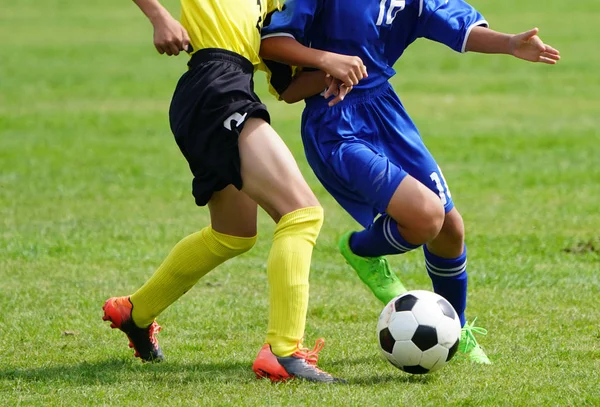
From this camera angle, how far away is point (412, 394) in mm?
4781

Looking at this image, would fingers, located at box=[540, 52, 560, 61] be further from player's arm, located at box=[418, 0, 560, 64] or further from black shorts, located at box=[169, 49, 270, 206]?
black shorts, located at box=[169, 49, 270, 206]

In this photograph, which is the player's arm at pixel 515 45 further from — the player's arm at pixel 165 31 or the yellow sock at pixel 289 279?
the player's arm at pixel 165 31

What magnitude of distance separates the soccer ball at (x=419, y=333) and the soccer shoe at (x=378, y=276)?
27.3 inches

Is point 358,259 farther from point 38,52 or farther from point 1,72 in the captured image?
point 38,52

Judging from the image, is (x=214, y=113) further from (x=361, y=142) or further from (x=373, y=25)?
(x=373, y=25)

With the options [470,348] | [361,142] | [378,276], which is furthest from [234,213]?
[470,348]

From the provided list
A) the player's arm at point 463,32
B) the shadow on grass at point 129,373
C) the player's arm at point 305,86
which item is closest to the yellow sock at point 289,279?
the shadow on grass at point 129,373

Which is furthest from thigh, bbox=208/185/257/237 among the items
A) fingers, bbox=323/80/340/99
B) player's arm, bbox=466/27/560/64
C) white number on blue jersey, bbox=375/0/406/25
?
player's arm, bbox=466/27/560/64

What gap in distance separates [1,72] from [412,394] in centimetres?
1777

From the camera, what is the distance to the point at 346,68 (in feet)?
16.9

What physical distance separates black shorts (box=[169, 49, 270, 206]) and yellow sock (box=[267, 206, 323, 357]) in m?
0.31

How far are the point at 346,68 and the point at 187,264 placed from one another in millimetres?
1224

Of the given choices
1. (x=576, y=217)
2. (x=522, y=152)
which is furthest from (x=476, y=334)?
(x=522, y=152)

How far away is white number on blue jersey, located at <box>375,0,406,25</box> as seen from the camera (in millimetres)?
5504
